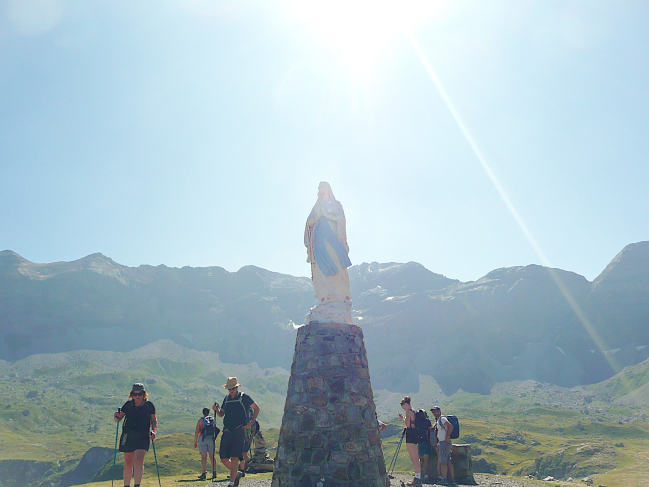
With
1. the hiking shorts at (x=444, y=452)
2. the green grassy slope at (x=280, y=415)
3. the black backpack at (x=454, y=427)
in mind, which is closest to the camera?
the black backpack at (x=454, y=427)

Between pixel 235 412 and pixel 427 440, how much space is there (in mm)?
6331

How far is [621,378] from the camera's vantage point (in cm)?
17088

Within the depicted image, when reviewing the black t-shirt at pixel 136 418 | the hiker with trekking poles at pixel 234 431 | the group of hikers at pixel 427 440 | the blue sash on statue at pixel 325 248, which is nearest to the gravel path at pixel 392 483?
the group of hikers at pixel 427 440

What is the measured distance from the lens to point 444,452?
50.8 feet

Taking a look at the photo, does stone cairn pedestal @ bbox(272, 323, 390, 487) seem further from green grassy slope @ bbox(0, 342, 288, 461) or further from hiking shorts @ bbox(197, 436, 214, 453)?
green grassy slope @ bbox(0, 342, 288, 461)

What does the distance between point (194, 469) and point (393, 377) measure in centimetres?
17284

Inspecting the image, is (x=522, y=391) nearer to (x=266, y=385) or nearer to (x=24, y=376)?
(x=266, y=385)

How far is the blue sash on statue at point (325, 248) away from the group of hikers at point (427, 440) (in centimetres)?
454

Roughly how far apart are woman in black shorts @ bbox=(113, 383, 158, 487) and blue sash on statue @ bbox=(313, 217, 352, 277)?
622 centimetres

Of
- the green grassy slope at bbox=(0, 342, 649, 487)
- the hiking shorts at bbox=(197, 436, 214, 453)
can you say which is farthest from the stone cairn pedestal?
the green grassy slope at bbox=(0, 342, 649, 487)

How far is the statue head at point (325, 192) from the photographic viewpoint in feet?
48.7

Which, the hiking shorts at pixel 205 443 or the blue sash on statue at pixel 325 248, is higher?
the blue sash on statue at pixel 325 248

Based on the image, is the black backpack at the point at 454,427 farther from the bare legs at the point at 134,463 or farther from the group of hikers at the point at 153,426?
the bare legs at the point at 134,463

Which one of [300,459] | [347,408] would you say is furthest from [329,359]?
[300,459]
